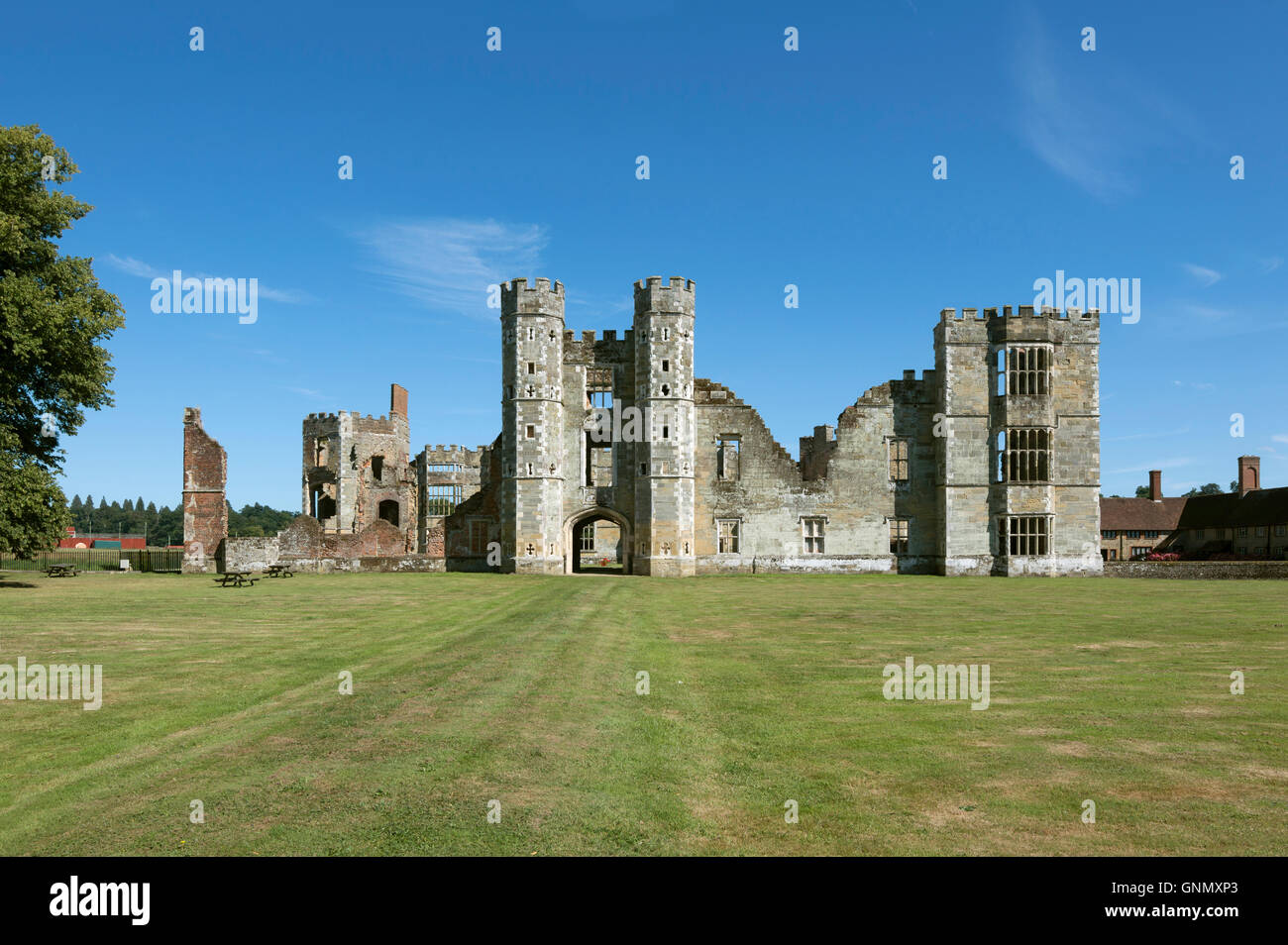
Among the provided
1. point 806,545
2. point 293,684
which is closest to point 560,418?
point 806,545

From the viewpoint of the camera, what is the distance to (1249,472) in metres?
73.7

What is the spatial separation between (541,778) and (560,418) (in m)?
37.0

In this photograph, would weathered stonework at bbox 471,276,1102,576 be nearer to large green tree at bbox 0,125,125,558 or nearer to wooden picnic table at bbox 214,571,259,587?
wooden picnic table at bbox 214,571,259,587

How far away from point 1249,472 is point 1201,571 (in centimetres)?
4061

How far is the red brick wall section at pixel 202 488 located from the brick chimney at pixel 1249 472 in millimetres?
81496

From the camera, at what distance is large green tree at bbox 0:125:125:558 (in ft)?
98.6

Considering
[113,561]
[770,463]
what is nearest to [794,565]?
[770,463]

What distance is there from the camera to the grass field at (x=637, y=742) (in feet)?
21.9

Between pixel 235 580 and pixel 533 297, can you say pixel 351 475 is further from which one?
pixel 235 580

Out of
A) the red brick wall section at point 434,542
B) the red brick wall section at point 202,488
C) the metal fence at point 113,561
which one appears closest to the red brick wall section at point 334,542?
the red brick wall section at point 202,488

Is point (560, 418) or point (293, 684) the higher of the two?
point (560, 418)

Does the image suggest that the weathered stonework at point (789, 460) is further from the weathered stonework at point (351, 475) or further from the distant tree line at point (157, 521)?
the distant tree line at point (157, 521)
